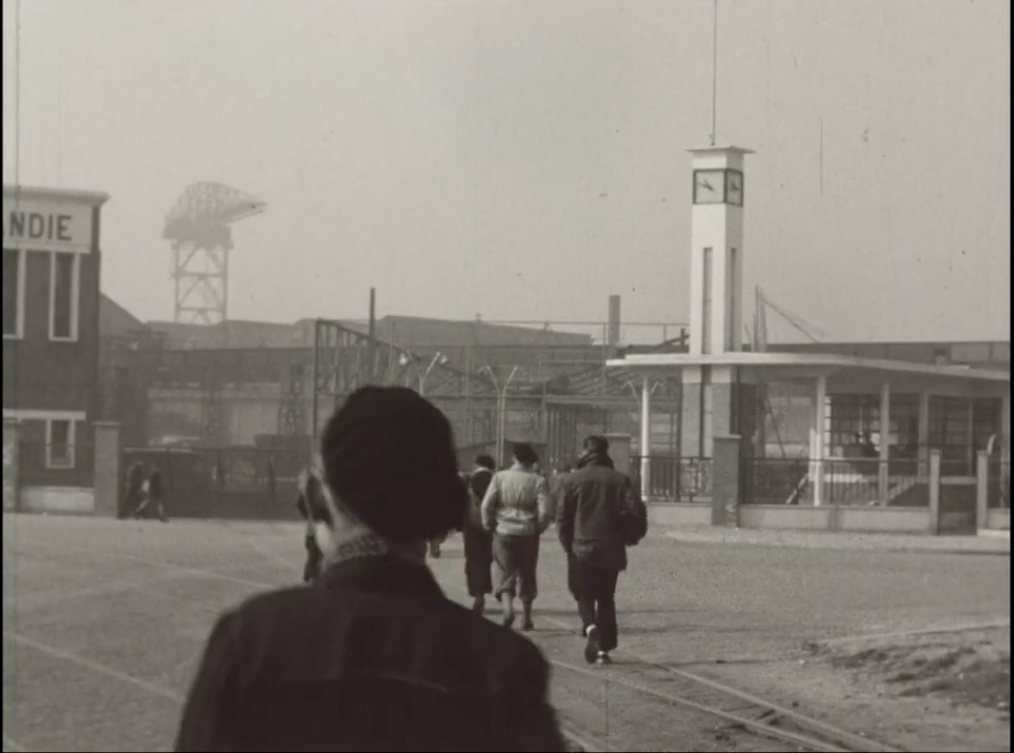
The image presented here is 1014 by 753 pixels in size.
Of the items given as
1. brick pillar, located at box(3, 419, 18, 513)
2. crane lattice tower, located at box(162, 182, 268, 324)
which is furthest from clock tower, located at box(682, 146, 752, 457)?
brick pillar, located at box(3, 419, 18, 513)

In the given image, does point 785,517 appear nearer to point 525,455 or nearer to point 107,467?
point 525,455

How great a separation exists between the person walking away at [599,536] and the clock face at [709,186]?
46cm

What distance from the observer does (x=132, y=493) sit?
3.76 metres

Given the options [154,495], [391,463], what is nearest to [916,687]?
[391,463]

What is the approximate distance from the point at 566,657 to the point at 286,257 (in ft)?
3.35

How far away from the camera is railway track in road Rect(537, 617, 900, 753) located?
2939mm

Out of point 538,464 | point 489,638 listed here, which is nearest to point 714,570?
point 538,464

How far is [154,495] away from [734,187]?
1394mm

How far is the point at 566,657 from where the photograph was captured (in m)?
3.09

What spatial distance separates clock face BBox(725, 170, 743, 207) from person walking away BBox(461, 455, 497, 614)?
622 mm

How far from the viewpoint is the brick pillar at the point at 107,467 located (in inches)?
147

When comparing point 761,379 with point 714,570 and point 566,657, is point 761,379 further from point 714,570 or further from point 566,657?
point 566,657

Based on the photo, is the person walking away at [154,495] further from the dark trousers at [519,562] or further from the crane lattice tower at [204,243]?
the dark trousers at [519,562]

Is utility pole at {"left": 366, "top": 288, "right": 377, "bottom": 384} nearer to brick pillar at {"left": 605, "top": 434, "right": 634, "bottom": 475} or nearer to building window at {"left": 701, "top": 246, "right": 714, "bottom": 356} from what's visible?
brick pillar at {"left": 605, "top": 434, "right": 634, "bottom": 475}
